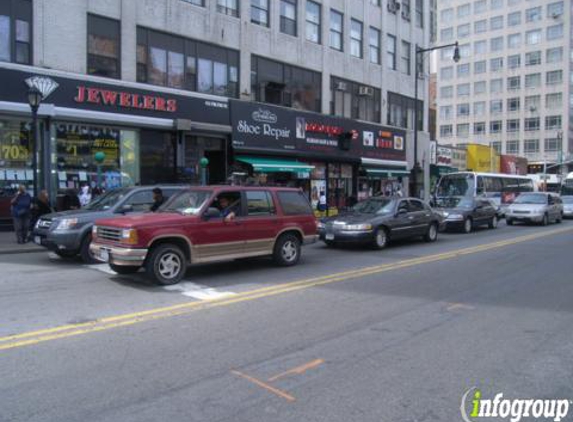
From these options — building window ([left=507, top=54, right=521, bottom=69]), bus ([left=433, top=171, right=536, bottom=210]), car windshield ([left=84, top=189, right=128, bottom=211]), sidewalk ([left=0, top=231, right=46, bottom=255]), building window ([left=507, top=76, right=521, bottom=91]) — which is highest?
building window ([left=507, top=54, right=521, bottom=69])

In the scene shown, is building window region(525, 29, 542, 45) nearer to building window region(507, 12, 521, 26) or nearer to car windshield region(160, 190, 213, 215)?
building window region(507, 12, 521, 26)

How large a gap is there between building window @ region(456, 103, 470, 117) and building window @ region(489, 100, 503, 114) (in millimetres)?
4199

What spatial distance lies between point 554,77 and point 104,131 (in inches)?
3542

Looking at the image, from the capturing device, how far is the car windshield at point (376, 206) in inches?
598

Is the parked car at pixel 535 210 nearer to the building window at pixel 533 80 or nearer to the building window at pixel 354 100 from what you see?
the building window at pixel 354 100

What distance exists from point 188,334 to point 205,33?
18.8 meters

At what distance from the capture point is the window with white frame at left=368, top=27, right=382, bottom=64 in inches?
1302

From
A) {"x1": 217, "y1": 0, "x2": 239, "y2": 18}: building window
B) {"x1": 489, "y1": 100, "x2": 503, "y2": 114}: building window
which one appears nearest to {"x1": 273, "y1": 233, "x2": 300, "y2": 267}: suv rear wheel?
{"x1": 217, "y1": 0, "x2": 239, "y2": 18}: building window

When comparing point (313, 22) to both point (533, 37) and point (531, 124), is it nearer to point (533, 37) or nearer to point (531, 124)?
point (531, 124)

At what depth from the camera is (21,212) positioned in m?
14.5

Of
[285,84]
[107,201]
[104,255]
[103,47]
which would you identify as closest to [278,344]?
[104,255]

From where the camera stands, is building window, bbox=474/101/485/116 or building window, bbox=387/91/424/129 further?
building window, bbox=474/101/485/116

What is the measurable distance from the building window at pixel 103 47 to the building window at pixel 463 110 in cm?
9086

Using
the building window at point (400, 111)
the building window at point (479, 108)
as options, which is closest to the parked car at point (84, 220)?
the building window at point (400, 111)
